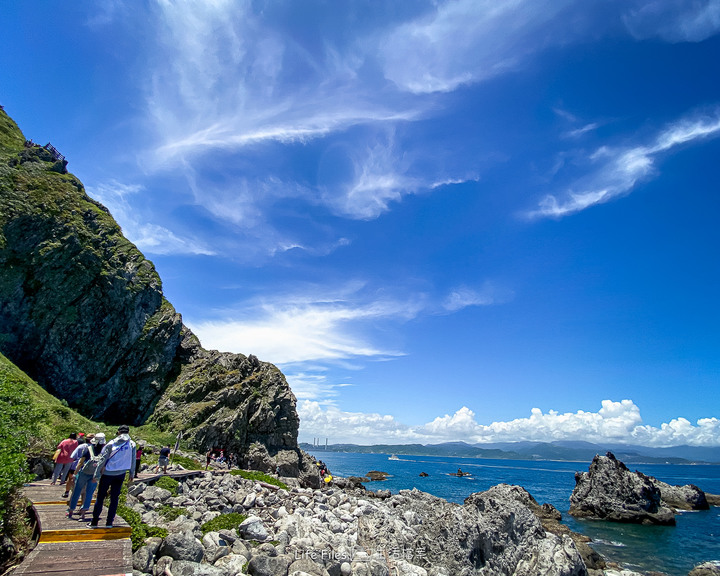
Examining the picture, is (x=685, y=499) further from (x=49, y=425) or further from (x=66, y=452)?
(x=49, y=425)

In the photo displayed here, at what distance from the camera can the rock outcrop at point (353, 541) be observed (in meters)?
13.6

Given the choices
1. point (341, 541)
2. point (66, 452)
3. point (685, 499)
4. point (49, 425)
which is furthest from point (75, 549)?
point (685, 499)

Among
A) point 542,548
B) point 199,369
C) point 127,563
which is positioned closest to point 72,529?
point 127,563

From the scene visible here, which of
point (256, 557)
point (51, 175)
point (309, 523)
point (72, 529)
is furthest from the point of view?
point (51, 175)

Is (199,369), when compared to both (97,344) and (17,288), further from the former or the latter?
(17,288)

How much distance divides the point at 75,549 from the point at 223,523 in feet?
29.9

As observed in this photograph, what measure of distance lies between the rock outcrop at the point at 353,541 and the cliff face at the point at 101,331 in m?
34.3

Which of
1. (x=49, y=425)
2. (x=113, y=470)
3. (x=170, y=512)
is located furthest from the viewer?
(x=49, y=425)

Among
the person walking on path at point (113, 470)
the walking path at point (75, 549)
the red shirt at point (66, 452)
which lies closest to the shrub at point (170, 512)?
the red shirt at point (66, 452)

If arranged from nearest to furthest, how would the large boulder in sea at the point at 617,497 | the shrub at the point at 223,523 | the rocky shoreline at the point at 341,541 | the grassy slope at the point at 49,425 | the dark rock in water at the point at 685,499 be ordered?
the rocky shoreline at the point at 341,541 < the shrub at the point at 223,523 < the grassy slope at the point at 49,425 < the large boulder in sea at the point at 617,497 < the dark rock in water at the point at 685,499

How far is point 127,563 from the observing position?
9.30 meters

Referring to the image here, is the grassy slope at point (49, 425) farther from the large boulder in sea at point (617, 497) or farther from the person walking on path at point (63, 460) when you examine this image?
the large boulder in sea at point (617, 497)

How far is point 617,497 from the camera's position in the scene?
54.8 meters

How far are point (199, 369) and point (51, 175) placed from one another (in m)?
39.4
